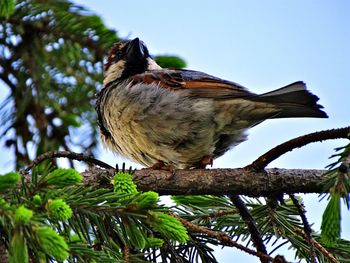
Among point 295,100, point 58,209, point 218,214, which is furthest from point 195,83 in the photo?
point 58,209

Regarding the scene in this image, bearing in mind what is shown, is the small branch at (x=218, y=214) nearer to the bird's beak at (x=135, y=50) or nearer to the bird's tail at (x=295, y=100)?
the bird's tail at (x=295, y=100)

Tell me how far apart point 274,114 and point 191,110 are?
46 centimetres

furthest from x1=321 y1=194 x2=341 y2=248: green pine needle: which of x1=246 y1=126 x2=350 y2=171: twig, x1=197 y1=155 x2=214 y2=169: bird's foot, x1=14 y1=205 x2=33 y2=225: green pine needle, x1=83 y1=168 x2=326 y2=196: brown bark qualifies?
x1=197 y1=155 x2=214 y2=169: bird's foot

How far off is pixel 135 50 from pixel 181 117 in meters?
0.97

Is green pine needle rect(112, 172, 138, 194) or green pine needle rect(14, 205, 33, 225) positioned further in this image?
green pine needle rect(112, 172, 138, 194)

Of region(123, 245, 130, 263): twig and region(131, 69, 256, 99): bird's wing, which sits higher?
region(131, 69, 256, 99): bird's wing

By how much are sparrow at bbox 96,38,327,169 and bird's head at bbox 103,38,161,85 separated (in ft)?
1.58

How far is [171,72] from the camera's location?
3812 millimetres

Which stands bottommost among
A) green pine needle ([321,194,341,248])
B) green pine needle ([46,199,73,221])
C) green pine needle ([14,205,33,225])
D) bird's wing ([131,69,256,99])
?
green pine needle ([14,205,33,225])

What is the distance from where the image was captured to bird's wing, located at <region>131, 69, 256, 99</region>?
3.51m

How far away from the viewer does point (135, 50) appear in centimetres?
427

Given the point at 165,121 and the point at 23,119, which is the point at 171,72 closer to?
the point at 165,121

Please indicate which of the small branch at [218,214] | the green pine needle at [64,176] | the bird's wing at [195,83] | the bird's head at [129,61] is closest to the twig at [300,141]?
the small branch at [218,214]

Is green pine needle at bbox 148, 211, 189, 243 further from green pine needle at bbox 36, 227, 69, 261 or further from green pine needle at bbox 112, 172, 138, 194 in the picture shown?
green pine needle at bbox 36, 227, 69, 261
